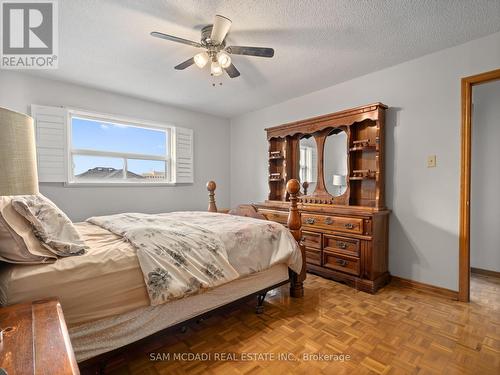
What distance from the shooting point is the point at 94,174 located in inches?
138

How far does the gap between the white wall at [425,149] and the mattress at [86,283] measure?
2.65 meters

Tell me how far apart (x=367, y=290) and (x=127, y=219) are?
241cm

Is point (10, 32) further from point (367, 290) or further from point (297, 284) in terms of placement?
point (367, 290)

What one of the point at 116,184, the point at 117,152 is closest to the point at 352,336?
the point at 116,184

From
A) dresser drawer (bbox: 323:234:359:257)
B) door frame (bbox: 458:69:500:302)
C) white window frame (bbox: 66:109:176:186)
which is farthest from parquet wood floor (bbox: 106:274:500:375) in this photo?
white window frame (bbox: 66:109:176:186)

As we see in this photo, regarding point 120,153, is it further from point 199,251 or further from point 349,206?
point 349,206

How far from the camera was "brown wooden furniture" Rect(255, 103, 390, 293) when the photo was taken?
2590mm

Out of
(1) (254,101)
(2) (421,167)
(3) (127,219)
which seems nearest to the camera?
(3) (127,219)

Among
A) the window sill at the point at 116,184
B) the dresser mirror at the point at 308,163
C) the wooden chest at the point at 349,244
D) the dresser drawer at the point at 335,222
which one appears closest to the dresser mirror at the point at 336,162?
the dresser mirror at the point at 308,163

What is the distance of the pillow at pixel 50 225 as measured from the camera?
4.12 ft

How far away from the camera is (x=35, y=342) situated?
73 cm

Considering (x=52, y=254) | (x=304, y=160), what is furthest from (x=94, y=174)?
(x=304, y=160)

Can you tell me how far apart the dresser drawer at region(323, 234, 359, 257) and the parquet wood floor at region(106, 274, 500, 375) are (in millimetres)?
432

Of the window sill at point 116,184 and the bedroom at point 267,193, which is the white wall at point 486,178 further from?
the window sill at point 116,184
